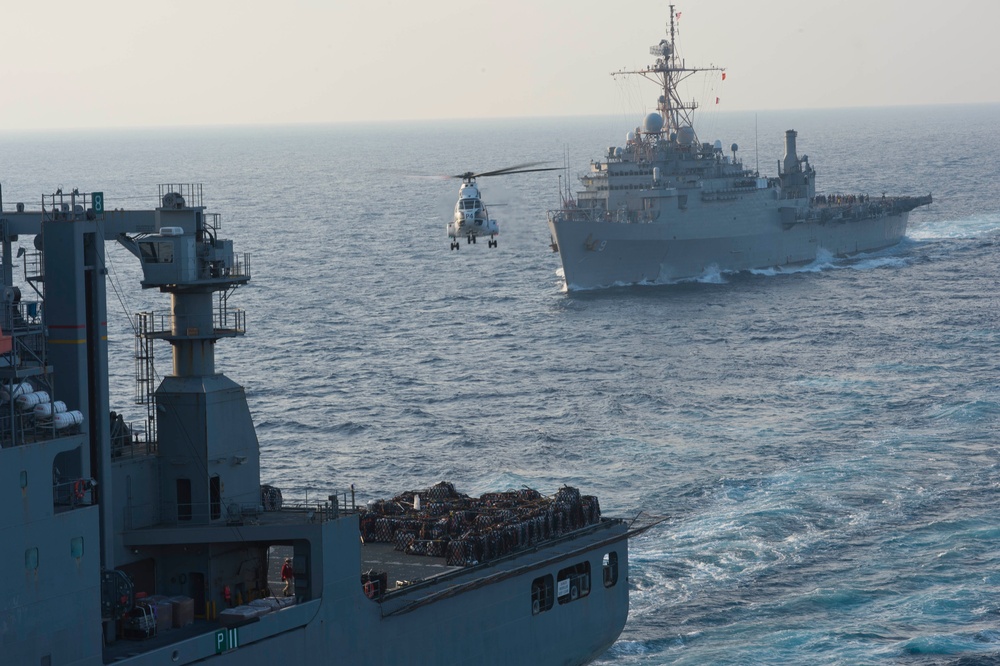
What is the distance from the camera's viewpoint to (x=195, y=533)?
2744cm

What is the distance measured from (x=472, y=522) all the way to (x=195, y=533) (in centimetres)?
888

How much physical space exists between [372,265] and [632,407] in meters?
51.7

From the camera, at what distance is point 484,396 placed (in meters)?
66.2

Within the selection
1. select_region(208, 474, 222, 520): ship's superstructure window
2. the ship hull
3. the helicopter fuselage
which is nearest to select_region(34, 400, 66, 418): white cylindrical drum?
select_region(208, 474, 222, 520): ship's superstructure window

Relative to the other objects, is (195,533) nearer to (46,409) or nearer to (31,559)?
(46,409)

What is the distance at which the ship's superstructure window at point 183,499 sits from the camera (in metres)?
28.6

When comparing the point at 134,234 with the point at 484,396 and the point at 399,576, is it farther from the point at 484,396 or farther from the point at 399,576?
the point at 484,396

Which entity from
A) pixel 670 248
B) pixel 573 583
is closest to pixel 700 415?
pixel 573 583

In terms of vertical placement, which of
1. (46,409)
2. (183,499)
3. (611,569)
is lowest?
(611,569)

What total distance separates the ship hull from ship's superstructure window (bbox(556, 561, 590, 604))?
2666 inches

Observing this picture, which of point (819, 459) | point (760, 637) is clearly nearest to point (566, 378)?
point (819, 459)

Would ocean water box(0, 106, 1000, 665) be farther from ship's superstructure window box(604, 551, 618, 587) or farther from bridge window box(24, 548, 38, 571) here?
bridge window box(24, 548, 38, 571)

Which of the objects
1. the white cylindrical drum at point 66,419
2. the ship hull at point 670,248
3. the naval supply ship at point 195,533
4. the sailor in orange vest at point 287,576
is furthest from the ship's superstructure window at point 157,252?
the ship hull at point 670,248

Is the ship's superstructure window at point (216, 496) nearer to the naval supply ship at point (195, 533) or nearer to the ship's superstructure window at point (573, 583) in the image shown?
the naval supply ship at point (195, 533)
